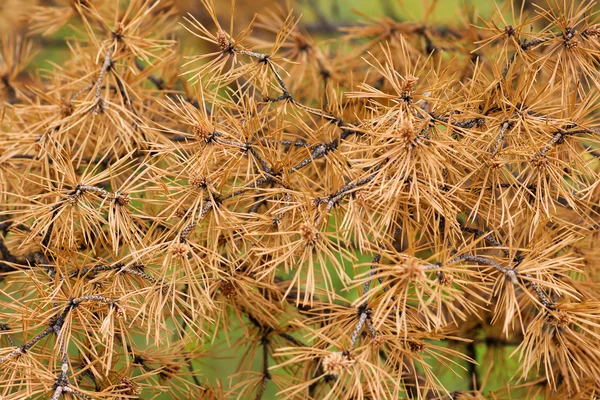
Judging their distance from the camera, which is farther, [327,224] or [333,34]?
[333,34]

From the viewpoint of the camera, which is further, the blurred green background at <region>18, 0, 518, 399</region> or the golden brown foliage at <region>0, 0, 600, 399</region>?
the blurred green background at <region>18, 0, 518, 399</region>

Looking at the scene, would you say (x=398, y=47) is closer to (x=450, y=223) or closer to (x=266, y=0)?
(x=450, y=223)

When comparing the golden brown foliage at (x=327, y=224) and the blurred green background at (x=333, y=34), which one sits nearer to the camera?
the golden brown foliage at (x=327, y=224)

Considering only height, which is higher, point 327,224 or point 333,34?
point 333,34

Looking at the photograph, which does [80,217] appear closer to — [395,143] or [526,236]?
[395,143]

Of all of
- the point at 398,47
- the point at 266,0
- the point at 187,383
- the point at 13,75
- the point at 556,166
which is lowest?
the point at 187,383

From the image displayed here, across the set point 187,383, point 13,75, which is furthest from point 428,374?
point 13,75

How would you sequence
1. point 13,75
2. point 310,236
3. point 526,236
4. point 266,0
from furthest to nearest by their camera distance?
point 266,0
point 13,75
point 526,236
point 310,236

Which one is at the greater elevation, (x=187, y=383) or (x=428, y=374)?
(x=428, y=374)

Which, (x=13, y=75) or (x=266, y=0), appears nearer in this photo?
(x=13, y=75)

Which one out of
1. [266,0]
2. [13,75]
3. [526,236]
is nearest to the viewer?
[526,236]
